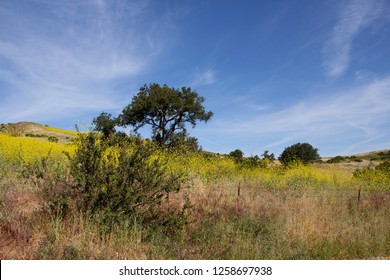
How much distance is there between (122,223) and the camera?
22.7 feet

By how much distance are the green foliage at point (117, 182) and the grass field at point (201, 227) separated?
31cm

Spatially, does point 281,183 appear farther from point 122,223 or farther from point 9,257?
point 9,257

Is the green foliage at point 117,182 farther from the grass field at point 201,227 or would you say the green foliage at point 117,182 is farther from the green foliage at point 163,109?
the green foliage at point 163,109

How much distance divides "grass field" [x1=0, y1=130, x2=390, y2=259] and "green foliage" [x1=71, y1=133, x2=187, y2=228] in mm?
311

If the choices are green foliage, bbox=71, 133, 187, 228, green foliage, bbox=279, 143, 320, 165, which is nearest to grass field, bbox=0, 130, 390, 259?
green foliage, bbox=71, 133, 187, 228

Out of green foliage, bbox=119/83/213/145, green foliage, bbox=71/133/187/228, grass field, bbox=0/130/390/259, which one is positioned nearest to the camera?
grass field, bbox=0/130/390/259

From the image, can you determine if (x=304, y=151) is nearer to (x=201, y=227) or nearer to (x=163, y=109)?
(x=163, y=109)

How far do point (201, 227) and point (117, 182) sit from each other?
2.40 meters

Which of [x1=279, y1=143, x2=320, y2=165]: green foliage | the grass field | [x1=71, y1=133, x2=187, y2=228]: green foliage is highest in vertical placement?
[x1=279, y1=143, x2=320, y2=165]: green foliage

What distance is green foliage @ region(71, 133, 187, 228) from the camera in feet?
24.5

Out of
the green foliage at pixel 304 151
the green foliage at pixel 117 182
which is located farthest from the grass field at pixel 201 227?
the green foliage at pixel 304 151

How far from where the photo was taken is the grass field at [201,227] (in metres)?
6.27

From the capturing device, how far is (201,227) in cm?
829

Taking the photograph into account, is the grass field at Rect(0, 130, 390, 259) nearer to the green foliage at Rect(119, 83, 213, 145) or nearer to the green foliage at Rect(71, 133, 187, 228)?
the green foliage at Rect(71, 133, 187, 228)
